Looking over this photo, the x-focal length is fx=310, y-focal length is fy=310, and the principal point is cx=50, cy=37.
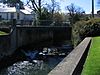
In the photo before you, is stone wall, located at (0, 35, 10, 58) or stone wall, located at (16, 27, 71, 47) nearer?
stone wall, located at (0, 35, 10, 58)

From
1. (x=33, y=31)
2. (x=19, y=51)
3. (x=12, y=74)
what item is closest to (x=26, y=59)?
(x=19, y=51)

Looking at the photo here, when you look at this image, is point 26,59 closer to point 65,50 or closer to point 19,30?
point 65,50

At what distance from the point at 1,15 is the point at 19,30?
154 feet

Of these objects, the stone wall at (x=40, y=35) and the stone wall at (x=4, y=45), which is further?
the stone wall at (x=40, y=35)

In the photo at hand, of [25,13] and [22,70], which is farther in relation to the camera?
[25,13]

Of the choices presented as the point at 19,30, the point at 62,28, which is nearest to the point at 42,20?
the point at 62,28

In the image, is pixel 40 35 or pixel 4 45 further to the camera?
pixel 40 35

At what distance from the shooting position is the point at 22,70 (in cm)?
2352

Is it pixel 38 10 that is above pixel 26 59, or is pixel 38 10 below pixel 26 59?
above

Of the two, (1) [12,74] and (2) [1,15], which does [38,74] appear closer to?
(1) [12,74]

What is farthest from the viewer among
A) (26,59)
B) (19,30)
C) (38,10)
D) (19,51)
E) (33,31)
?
(38,10)

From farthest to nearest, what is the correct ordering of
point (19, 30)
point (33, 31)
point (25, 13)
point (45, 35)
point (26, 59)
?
point (25, 13) < point (45, 35) < point (33, 31) < point (19, 30) < point (26, 59)

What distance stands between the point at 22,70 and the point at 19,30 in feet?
56.0

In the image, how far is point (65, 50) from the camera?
36.9m
